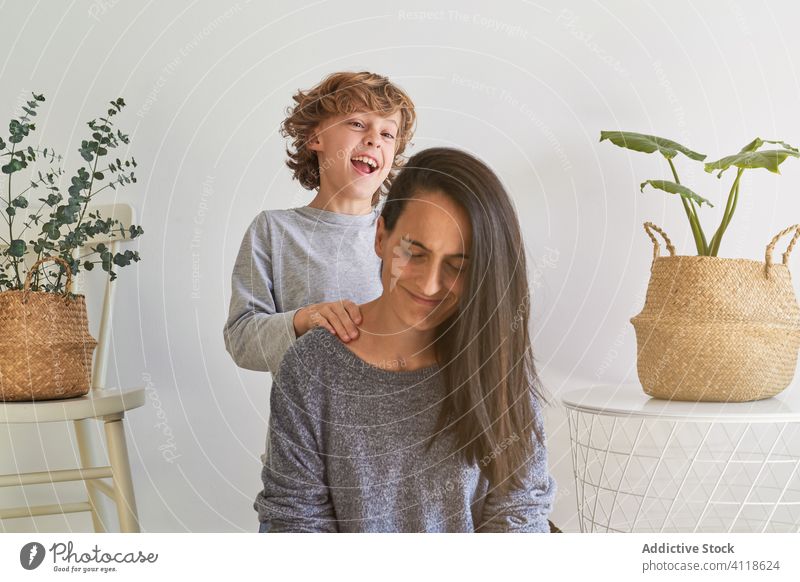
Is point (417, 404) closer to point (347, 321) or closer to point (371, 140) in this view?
point (347, 321)

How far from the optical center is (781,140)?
0.90 meters

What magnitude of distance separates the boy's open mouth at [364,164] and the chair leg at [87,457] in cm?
55

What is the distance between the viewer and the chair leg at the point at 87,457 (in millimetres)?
1011

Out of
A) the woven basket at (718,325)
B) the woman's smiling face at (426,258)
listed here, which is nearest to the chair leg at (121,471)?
the woman's smiling face at (426,258)

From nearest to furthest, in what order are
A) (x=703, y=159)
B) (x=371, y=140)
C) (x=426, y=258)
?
(x=426, y=258), (x=371, y=140), (x=703, y=159)

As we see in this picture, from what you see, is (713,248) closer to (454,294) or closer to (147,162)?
(454,294)

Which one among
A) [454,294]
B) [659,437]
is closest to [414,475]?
[454,294]

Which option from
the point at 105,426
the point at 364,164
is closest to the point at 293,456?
the point at 364,164

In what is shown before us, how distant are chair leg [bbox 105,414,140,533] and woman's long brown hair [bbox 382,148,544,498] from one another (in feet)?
1.43

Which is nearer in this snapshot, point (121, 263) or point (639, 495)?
point (121, 263)

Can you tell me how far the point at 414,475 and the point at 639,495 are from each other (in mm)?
453

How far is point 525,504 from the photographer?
659mm

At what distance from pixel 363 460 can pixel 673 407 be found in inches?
14.7

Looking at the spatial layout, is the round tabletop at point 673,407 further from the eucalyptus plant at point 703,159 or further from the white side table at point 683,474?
the eucalyptus plant at point 703,159
